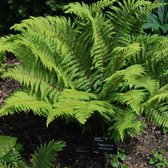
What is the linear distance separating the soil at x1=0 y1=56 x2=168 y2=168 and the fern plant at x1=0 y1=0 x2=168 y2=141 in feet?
0.70

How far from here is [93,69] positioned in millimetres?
4520

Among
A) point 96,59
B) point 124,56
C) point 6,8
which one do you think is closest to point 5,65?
point 6,8

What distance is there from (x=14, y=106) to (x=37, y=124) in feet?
2.31

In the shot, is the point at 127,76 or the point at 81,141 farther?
the point at 81,141

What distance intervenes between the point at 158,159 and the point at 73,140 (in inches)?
31.3

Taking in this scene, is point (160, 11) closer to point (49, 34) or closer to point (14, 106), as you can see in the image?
point (49, 34)

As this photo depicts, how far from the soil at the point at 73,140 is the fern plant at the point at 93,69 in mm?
212

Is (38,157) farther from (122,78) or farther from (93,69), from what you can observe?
(93,69)

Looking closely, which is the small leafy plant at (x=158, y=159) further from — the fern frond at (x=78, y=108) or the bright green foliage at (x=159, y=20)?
the bright green foliage at (x=159, y=20)

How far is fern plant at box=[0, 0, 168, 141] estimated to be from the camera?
3.96m

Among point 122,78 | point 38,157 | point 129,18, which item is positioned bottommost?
point 38,157

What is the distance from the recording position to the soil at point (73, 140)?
13.9ft

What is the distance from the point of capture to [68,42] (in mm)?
4547

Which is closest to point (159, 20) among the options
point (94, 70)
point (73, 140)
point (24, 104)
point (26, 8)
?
point (94, 70)
